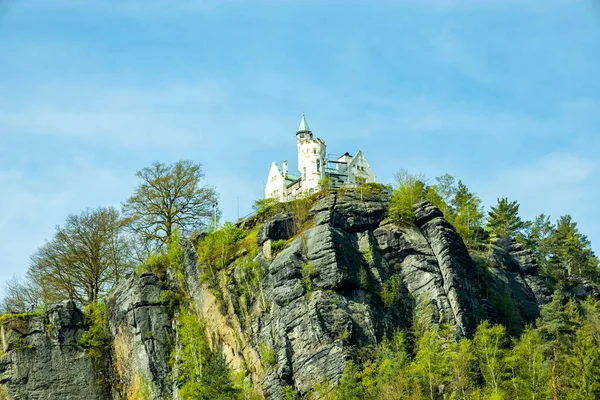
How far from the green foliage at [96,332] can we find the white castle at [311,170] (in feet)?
68.2

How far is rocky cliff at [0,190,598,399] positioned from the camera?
59.0m

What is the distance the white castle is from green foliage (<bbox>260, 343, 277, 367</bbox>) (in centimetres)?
2571

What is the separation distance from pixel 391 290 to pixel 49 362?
25.4 m

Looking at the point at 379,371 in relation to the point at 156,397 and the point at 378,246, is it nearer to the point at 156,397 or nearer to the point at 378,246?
the point at 378,246

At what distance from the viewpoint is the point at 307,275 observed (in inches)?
2408

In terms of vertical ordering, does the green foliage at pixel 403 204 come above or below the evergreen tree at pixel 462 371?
above

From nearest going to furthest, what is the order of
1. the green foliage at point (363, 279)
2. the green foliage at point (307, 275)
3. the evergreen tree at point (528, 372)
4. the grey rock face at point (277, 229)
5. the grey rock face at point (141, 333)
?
the evergreen tree at point (528, 372) < the green foliage at point (307, 275) < the green foliage at point (363, 279) < the grey rock face at point (277, 229) < the grey rock face at point (141, 333)

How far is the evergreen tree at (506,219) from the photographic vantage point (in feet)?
303

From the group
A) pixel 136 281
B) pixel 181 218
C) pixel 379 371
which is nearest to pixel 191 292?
pixel 136 281

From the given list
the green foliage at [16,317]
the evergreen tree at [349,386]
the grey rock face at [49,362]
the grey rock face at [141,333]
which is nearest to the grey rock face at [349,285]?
the evergreen tree at [349,386]

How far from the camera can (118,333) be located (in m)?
69.3

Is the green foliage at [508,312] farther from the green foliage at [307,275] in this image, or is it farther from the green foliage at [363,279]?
the green foliage at [307,275]

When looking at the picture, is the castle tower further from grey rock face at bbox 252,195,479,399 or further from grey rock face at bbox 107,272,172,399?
grey rock face at bbox 107,272,172,399

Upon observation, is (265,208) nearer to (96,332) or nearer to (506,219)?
(96,332)
